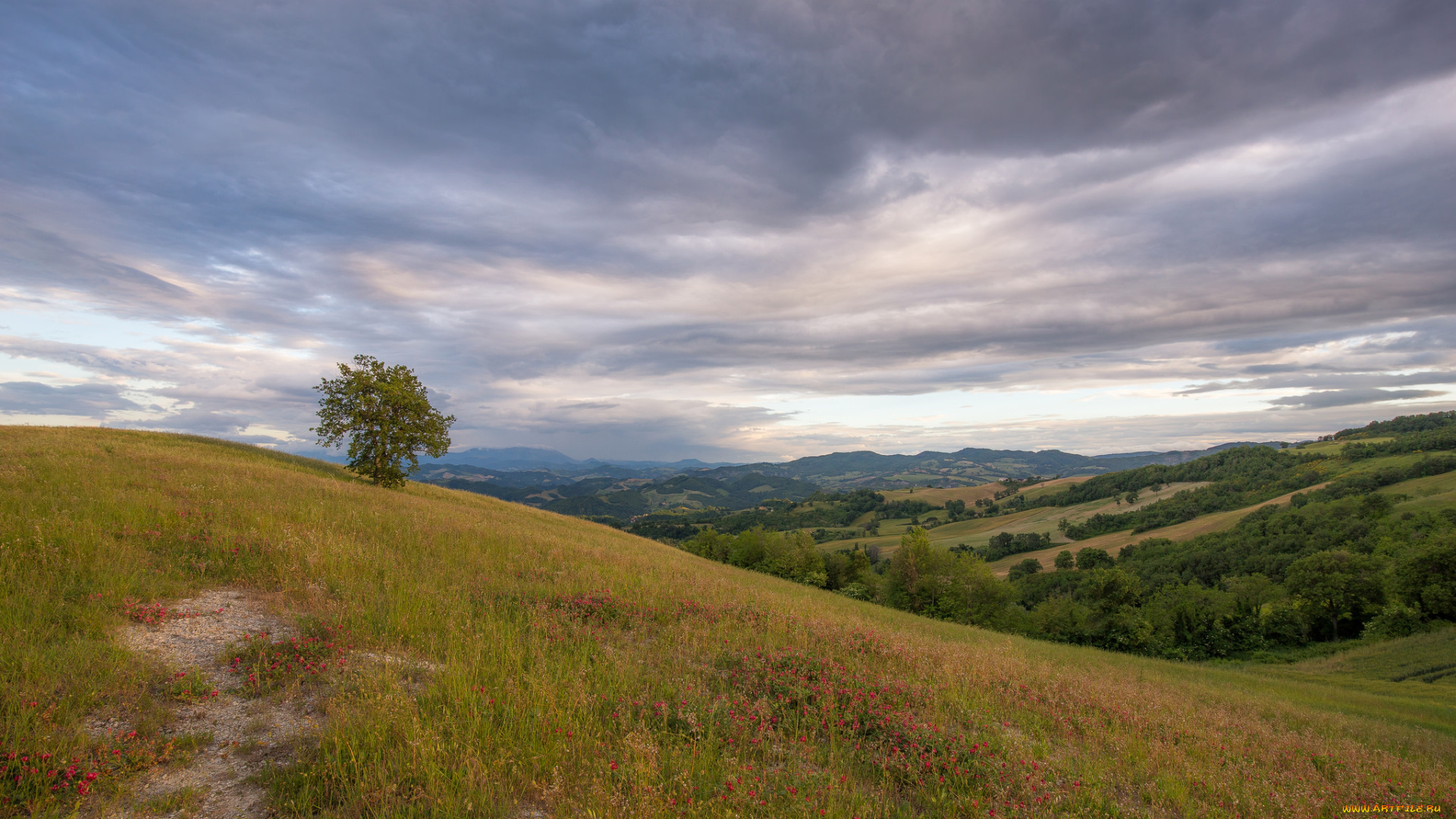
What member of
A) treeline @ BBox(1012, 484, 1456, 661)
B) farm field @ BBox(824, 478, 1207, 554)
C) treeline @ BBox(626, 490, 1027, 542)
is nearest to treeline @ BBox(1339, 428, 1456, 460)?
farm field @ BBox(824, 478, 1207, 554)

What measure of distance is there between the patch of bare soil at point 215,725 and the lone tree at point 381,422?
28.1 meters

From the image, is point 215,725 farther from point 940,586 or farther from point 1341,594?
point 1341,594

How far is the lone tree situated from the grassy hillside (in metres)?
19.0

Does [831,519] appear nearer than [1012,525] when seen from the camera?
No

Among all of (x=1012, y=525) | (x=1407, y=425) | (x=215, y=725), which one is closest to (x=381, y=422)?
(x=215, y=725)

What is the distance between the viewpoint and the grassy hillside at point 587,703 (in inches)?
180

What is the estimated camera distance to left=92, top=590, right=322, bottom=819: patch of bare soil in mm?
4129

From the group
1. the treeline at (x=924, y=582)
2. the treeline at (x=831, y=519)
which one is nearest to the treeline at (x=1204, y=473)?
the treeline at (x=831, y=519)

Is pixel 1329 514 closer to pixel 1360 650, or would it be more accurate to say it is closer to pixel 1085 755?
pixel 1360 650

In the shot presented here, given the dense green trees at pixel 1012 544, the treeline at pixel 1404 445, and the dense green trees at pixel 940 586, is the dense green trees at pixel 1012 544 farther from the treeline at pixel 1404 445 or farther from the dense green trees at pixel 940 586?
the treeline at pixel 1404 445

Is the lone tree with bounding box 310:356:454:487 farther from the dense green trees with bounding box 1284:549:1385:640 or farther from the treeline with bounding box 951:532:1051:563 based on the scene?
the treeline with bounding box 951:532:1051:563

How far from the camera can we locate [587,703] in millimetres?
5938

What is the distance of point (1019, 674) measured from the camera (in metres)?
10.1

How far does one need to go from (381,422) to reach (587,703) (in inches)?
1294
